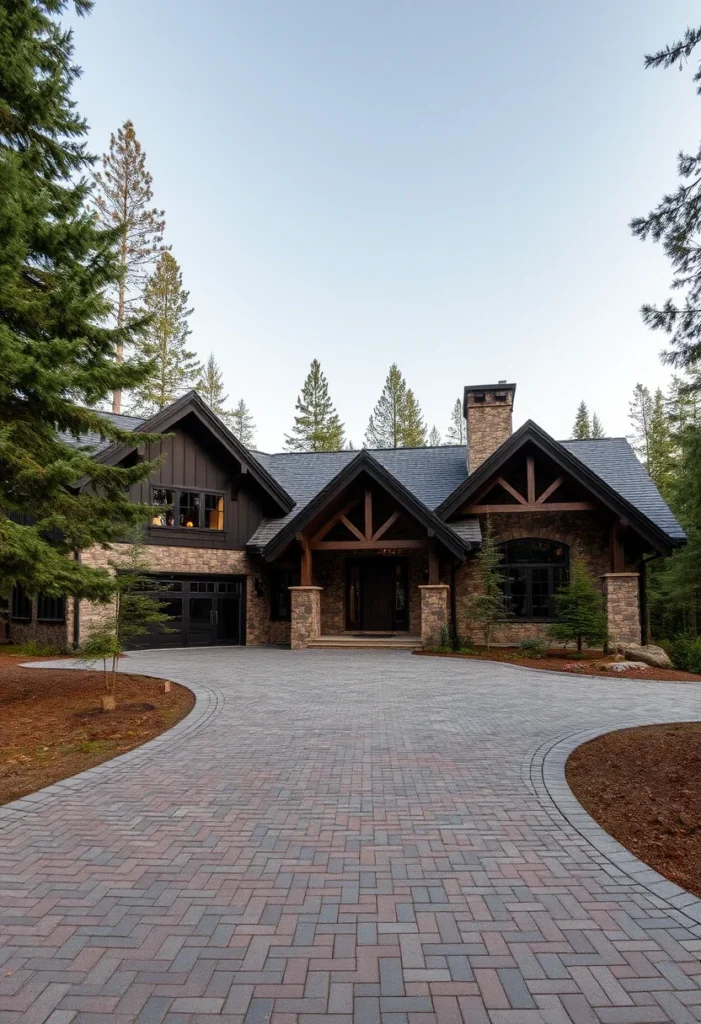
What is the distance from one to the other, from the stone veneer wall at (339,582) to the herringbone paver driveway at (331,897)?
495 inches

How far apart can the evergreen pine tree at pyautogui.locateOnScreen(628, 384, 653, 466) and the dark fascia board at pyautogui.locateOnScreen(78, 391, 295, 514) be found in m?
29.5

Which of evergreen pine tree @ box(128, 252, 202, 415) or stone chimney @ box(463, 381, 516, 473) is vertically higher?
evergreen pine tree @ box(128, 252, 202, 415)

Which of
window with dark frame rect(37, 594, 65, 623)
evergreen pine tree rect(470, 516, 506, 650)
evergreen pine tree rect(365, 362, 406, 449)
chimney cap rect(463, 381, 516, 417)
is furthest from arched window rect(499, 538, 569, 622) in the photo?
evergreen pine tree rect(365, 362, 406, 449)

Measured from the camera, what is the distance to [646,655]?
14.7 meters

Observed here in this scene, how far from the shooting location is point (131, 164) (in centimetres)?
2967

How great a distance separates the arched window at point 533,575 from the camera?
58.6 feet

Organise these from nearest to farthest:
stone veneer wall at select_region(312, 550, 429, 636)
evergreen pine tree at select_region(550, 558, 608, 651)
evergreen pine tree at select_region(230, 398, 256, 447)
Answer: evergreen pine tree at select_region(550, 558, 608, 651), stone veneer wall at select_region(312, 550, 429, 636), evergreen pine tree at select_region(230, 398, 256, 447)

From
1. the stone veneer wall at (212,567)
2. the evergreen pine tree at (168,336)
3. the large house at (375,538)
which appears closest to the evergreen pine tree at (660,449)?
the large house at (375,538)

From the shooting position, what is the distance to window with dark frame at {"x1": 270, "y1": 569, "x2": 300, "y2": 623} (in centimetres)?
2003

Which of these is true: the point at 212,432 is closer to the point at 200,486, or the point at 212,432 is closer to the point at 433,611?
the point at 200,486

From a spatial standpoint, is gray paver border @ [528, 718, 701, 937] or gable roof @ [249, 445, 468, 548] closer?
gray paver border @ [528, 718, 701, 937]

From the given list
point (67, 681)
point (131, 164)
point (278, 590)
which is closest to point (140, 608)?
point (67, 681)

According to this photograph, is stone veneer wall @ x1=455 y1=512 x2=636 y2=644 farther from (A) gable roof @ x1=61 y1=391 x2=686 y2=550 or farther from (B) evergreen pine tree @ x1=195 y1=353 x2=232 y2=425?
(B) evergreen pine tree @ x1=195 y1=353 x2=232 y2=425

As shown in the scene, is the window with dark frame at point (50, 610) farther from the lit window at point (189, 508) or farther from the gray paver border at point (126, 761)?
the gray paver border at point (126, 761)
